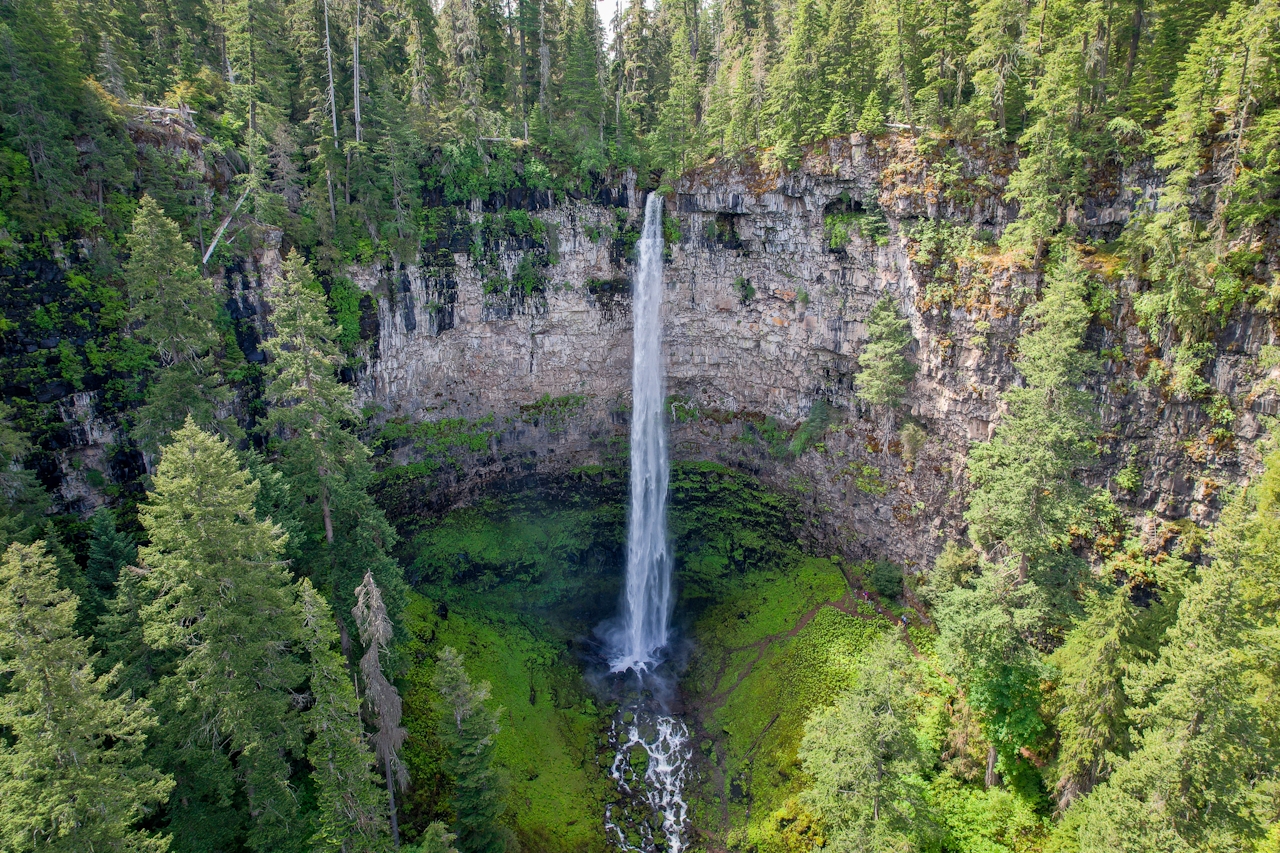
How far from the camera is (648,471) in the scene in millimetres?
38344

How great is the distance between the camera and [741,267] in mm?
36438

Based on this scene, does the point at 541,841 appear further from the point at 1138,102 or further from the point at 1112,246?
the point at 1138,102

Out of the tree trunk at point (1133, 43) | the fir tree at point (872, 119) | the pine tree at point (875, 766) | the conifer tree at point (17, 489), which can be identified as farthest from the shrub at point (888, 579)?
the conifer tree at point (17, 489)

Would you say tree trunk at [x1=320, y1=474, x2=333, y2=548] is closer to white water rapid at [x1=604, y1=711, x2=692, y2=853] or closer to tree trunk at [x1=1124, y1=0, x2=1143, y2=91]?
white water rapid at [x1=604, y1=711, x2=692, y2=853]

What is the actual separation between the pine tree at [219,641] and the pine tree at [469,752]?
3.82 metres

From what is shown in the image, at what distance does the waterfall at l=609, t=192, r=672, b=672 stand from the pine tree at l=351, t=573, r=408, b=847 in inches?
656

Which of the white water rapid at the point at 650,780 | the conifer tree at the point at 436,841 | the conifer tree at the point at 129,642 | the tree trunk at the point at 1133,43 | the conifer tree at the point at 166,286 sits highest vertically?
the tree trunk at the point at 1133,43

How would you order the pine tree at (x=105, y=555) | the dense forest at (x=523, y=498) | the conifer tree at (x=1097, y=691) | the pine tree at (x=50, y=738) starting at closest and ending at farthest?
the pine tree at (x=50, y=738) → the dense forest at (x=523, y=498) → the conifer tree at (x=1097, y=691) → the pine tree at (x=105, y=555)

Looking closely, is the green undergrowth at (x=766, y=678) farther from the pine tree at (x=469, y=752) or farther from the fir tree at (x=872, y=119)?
the fir tree at (x=872, y=119)

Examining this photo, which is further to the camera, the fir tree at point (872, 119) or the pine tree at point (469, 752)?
the fir tree at point (872, 119)

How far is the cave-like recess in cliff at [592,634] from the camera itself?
2498 centimetres

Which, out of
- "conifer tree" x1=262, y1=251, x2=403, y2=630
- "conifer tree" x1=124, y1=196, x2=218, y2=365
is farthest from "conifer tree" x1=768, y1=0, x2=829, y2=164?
"conifer tree" x1=124, y1=196, x2=218, y2=365

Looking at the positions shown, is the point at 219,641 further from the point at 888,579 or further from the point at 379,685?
the point at 888,579

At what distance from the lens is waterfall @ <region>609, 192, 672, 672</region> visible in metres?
35.5
